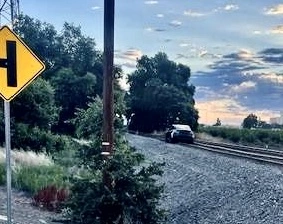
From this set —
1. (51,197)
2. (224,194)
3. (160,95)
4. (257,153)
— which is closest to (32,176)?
(51,197)

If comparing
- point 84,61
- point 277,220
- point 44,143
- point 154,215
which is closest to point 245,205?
point 277,220

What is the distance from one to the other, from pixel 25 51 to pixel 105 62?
9.02 feet

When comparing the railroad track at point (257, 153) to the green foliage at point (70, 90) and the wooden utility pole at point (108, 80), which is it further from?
the green foliage at point (70, 90)

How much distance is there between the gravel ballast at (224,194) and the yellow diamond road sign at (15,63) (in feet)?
Answer: 13.5

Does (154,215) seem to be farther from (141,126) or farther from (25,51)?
(141,126)

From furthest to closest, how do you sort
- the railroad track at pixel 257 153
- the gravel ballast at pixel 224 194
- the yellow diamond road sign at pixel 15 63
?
the railroad track at pixel 257 153
the gravel ballast at pixel 224 194
the yellow diamond road sign at pixel 15 63

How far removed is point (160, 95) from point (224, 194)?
6894 centimetres

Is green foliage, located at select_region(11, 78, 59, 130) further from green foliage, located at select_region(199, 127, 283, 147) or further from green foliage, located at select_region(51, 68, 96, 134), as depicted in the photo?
green foliage, located at select_region(51, 68, 96, 134)

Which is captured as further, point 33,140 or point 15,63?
point 33,140

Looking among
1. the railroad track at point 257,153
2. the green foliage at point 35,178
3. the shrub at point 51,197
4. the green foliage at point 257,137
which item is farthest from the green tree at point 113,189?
the green foliage at point 257,137

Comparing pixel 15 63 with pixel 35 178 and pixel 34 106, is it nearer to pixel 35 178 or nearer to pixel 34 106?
pixel 35 178

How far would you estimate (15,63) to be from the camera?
906cm

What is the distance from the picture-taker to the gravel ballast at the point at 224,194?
Result: 12.7 metres

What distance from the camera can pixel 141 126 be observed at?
285ft
